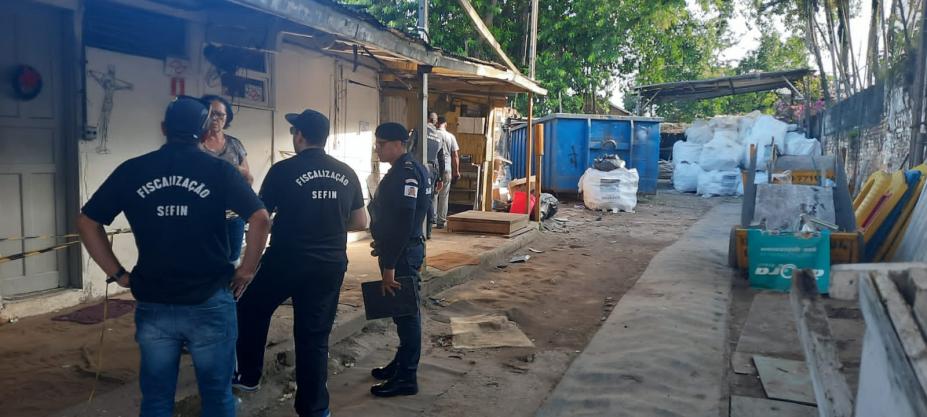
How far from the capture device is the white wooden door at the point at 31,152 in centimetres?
475

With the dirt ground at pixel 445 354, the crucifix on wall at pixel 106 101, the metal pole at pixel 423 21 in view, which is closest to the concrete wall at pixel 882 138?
the dirt ground at pixel 445 354

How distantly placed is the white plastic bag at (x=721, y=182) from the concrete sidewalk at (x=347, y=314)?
37.6ft

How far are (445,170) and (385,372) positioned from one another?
5.31m

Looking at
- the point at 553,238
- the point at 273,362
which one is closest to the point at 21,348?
the point at 273,362

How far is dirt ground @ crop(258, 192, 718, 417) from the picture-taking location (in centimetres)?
423

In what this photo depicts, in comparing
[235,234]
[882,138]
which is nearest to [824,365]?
[235,234]

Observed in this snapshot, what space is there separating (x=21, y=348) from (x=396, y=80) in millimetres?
6109

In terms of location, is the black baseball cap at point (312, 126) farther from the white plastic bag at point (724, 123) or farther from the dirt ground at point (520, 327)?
the white plastic bag at point (724, 123)

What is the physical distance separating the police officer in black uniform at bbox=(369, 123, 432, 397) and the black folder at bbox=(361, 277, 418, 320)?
0.05 metres

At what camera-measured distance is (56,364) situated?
3.97 m

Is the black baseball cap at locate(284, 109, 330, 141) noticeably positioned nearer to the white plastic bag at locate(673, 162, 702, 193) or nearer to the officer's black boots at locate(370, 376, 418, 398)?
the officer's black boots at locate(370, 376, 418, 398)

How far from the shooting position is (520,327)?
602 cm

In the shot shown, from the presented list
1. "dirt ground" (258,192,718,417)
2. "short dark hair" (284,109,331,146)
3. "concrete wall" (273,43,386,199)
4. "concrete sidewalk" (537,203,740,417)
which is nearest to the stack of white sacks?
"dirt ground" (258,192,718,417)

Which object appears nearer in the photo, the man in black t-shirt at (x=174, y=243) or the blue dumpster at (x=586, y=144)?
the man in black t-shirt at (x=174, y=243)
